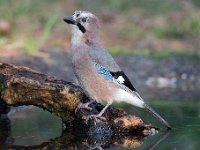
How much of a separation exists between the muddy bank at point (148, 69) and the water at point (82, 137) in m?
2.62

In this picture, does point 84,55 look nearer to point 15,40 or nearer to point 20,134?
point 20,134

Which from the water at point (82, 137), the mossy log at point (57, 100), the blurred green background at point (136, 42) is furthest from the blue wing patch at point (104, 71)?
the blurred green background at point (136, 42)

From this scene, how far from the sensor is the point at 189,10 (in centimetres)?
1631

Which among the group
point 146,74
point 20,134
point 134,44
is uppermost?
point 134,44

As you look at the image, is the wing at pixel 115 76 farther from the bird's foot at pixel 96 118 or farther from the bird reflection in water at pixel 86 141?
the bird reflection in water at pixel 86 141

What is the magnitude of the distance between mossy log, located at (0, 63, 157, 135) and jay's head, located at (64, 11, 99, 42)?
60cm

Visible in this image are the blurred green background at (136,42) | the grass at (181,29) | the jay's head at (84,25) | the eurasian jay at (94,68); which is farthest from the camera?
the grass at (181,29)

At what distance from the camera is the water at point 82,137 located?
7.77 metres

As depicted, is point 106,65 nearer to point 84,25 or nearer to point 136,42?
point 84,25


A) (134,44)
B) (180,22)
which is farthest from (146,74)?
(180,22)

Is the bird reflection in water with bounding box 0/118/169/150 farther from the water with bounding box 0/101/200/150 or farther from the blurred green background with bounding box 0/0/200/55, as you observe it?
the blurred green background with bounding box 0/0/200/55

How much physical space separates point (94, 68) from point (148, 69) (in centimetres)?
469

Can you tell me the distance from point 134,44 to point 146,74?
1.76 m

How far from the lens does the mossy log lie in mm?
8375
